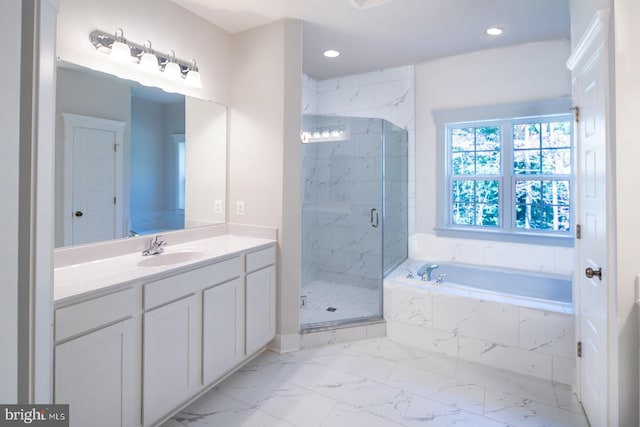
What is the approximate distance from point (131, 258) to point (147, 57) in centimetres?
131

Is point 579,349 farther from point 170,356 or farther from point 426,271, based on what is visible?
point 170,356

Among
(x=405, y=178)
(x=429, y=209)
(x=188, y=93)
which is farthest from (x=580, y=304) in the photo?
(x=188, y=93)

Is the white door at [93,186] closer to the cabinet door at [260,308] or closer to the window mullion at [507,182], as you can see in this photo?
the cabinet door at [260,308]

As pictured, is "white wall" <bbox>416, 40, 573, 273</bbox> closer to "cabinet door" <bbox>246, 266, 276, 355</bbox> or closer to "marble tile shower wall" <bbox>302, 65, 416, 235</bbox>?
"marble tile shower wall" <bbox>302, 65, 416, 235</bbox>

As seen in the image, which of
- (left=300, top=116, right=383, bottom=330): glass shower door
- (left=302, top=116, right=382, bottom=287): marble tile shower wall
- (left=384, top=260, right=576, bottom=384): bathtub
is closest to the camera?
(left=384, top=260, right=576, bottom=384): bathtub

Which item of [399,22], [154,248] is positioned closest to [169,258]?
[154,248]

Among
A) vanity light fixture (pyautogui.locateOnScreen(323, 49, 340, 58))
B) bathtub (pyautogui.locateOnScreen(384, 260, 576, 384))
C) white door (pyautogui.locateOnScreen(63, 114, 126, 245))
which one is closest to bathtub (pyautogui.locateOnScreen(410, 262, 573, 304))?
bathtub (pyautogui.locateOnScreen(384, 260, 576, 384))

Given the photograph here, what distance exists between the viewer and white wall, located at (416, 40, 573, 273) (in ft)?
10.2

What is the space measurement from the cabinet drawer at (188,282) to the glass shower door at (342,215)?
117 cm

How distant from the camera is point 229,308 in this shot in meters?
2.16

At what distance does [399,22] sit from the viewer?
108 inches

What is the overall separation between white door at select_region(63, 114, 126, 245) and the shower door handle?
2.27 meters

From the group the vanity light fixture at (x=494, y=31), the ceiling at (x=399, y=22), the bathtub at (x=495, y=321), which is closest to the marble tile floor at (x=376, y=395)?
the bathtub at (x=495, y=321)

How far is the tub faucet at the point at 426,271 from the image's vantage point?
326 cm
